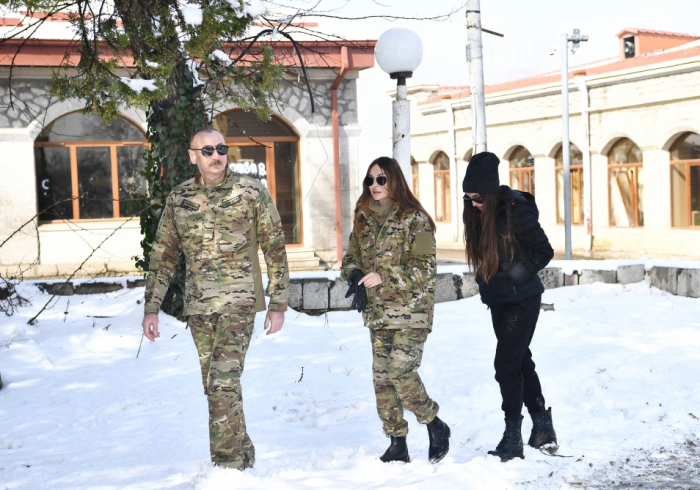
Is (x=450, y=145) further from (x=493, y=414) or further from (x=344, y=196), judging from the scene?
(x=493, y=414)

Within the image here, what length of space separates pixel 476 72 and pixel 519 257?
677 cm

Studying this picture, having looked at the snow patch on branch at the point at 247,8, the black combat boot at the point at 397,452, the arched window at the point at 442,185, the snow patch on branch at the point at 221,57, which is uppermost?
the snow patch on branch at the point at 247,8

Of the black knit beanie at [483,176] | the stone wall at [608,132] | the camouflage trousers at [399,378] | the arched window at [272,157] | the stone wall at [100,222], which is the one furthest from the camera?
the stone wall at [608,132]

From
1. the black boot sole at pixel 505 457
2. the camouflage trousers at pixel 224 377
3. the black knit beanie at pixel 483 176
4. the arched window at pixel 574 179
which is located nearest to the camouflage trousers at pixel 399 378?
the black boot sole at pixel 505 457

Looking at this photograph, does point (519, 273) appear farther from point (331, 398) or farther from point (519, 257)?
point (331, 398)

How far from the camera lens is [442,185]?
2900 cm

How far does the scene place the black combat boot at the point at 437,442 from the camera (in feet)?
15.1

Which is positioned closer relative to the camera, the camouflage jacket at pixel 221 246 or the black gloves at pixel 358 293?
the camouflage jacket at pixel 221 246

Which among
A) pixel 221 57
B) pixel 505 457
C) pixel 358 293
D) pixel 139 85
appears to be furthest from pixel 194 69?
pixel 505 457

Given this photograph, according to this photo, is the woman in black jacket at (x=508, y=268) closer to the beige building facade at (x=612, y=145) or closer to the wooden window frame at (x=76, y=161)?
the wooden window frame at (x=76, y=161)

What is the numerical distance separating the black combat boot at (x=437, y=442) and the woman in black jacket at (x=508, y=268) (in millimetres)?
297

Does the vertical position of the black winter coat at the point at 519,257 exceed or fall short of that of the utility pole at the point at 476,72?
it falls short

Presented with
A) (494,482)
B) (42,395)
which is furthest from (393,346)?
(42,395)

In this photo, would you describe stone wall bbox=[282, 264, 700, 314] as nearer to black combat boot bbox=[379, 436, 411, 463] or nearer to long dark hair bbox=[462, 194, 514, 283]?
long dark hair bbox=[462, 194, 514, 283]
